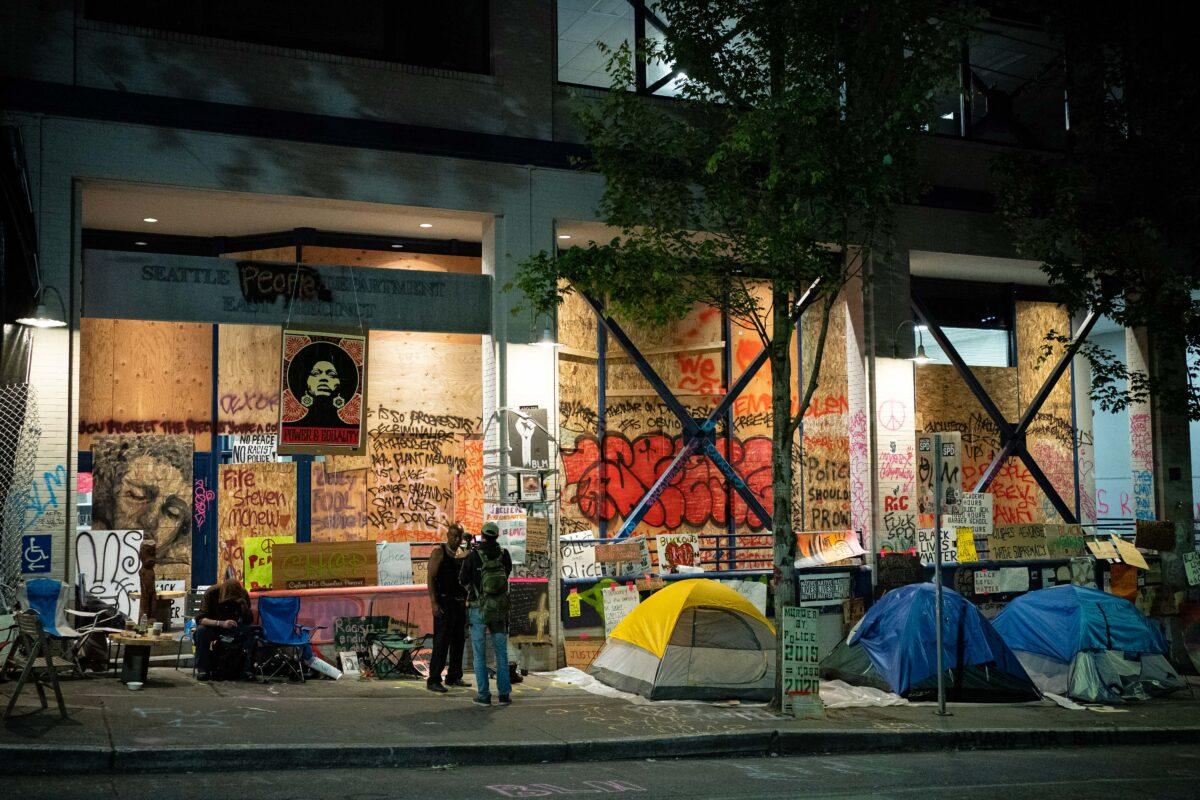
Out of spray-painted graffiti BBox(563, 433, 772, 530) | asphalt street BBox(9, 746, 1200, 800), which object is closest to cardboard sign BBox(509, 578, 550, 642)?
spray-painted graffiti BBox(563, 433, 772, 530)

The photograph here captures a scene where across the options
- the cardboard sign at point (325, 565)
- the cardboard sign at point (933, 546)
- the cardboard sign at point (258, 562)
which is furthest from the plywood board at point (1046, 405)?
the cardboard sign at point (258, 562)

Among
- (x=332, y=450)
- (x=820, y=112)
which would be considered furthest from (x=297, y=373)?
(x=820, y=112)

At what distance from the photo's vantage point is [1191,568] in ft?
66.3

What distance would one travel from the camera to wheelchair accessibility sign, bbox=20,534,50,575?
12.9m

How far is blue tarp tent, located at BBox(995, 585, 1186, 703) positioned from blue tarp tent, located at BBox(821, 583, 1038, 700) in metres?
0.70

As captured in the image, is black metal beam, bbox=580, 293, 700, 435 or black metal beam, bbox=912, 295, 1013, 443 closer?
black metal beam, bbox=580, 293, 700, 435

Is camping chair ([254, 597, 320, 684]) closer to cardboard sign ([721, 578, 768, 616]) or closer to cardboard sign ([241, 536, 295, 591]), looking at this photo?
cardboard sign ([241, 536, 295, 591])

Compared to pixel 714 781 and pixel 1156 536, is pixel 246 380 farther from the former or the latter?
pixel 1156 536

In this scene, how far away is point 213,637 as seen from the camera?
1334cm

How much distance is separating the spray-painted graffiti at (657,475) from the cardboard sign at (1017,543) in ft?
12.5

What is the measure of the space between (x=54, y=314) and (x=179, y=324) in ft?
12.4

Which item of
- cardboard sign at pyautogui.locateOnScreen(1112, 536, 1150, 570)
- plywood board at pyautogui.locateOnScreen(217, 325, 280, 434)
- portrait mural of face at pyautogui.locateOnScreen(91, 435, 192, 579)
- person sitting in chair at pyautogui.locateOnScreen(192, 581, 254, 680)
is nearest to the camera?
person sitting in chair at pyautogui.locateOnScreen(192, 581, 254, 680)

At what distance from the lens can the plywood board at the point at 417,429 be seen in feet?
56.5

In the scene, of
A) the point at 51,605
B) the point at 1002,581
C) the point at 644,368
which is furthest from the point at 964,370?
the point at 51,605
